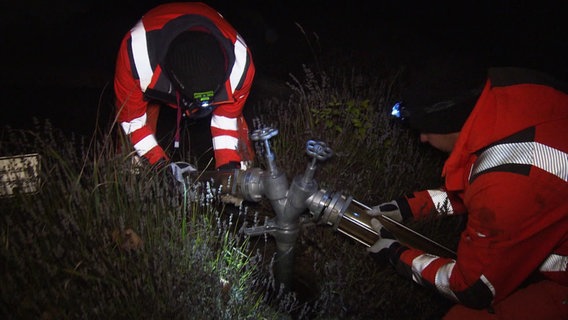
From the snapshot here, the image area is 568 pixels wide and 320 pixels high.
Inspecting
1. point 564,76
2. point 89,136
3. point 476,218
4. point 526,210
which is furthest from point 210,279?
point 564,76

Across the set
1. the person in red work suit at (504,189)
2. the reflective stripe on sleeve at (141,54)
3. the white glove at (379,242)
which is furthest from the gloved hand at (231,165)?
the person in red work suit at (504,189)

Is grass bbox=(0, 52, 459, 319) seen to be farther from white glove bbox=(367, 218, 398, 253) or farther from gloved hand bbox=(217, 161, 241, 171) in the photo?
gloved hand bbox=(217, 161, 241, 171)

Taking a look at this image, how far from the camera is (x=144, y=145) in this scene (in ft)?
8.23

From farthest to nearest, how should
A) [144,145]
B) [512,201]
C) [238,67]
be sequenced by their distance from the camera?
[238,67] < [144,145] < [512,201]

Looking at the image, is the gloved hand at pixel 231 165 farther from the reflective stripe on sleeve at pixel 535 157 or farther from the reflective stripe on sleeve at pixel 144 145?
the reflective stripe on sleeve at pixel 535 157

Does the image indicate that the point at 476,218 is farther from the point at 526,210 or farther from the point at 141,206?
→ the point at 141,206

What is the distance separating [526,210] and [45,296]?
5.83ft

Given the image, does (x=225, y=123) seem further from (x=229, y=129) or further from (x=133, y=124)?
(x=133, y=124)

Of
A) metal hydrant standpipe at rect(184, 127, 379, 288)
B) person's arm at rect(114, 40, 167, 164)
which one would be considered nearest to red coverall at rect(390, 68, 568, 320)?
metal hydrant standpipe at rect(184, 127, 379, 288)

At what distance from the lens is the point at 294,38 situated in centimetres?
668

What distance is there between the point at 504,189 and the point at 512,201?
52 mm

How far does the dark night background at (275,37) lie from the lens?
420cm

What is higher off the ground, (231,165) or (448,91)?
(448,91)

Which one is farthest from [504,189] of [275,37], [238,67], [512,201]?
[275,37]
